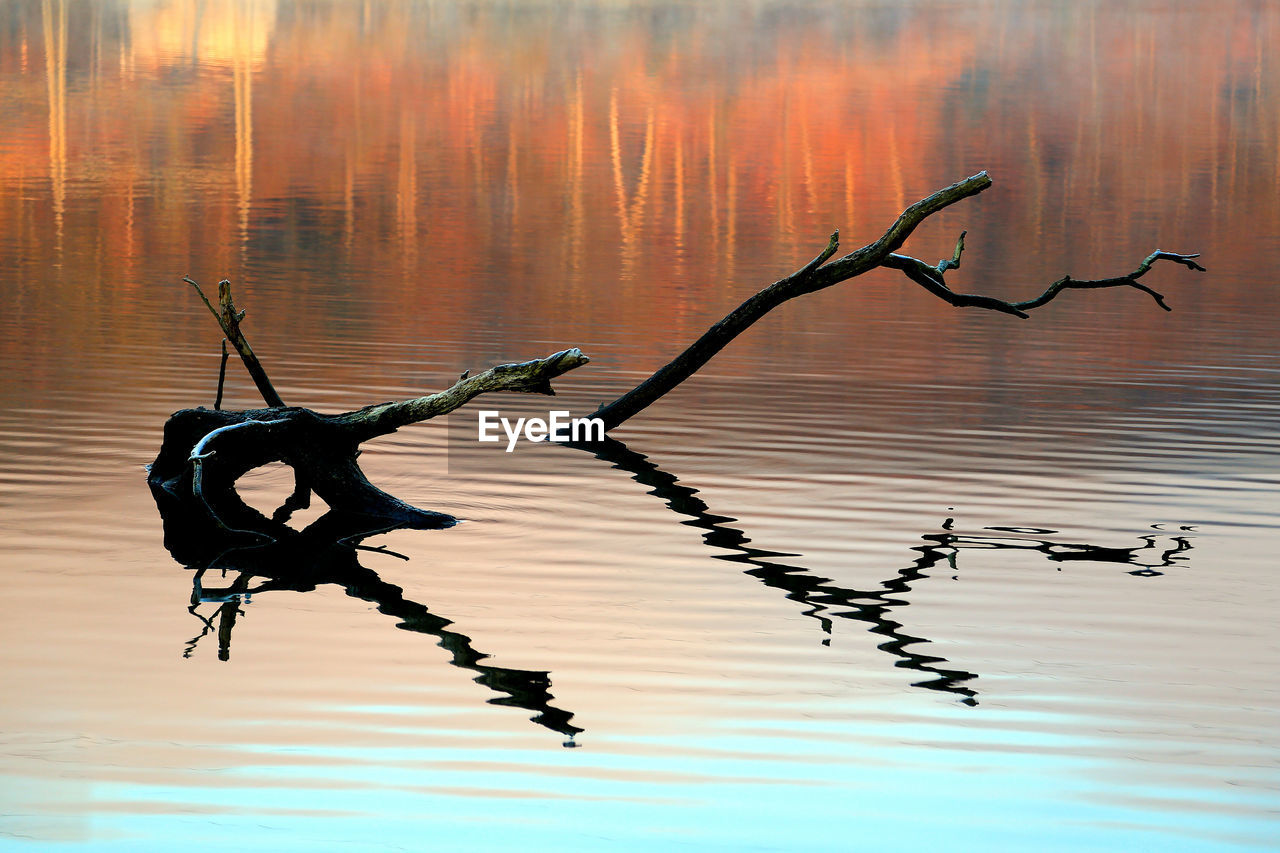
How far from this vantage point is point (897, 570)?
1212 cm

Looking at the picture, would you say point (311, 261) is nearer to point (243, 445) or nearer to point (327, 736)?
point (243, 445)

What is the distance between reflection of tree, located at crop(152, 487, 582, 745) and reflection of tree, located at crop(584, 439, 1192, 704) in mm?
2014

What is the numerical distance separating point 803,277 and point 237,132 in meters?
66.0

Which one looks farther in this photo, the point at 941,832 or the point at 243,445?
the point at 243,445

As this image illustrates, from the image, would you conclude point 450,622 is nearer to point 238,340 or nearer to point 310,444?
point 310,444

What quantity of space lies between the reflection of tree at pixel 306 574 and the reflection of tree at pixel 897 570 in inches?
79.3

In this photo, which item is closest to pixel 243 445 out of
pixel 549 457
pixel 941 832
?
pixel 549 457

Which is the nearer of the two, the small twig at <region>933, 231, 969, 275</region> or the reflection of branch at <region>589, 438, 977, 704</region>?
the reflection of branch at <region>589, 438, 977, 704</region>

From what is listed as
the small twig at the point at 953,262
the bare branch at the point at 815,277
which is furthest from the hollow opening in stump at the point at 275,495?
the small twig at the point at 953,262

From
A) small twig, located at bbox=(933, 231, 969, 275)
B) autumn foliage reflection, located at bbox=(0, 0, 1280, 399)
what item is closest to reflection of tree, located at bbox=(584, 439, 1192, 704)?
small twig, located at bbox=(933, 231, 969, 275)

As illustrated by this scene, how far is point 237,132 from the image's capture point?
77.9 meters

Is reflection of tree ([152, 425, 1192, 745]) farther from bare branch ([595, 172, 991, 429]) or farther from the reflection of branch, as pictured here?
bare branch ([595, 172, 991, 429])

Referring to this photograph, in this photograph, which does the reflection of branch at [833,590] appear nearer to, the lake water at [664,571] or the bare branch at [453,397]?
the lake water at [664,571]

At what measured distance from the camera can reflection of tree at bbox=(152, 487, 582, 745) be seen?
9.40 meters
